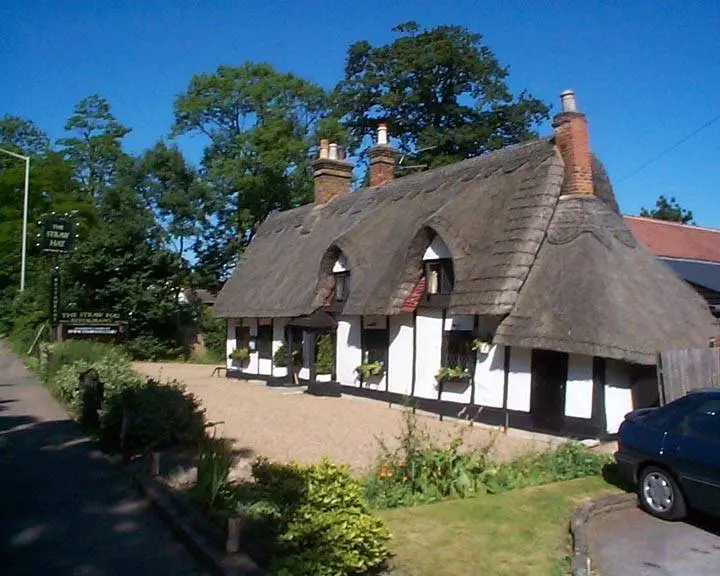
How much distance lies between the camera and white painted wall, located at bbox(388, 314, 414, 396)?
59.6ft

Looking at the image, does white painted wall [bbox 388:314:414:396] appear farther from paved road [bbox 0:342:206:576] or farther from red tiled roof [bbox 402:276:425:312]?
paved road [bbox 0:342:206:576]

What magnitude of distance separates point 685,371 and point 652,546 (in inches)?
223

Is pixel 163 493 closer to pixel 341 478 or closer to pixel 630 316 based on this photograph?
pixel 341 478

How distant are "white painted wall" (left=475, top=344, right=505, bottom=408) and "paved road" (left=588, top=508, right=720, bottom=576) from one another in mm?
6732

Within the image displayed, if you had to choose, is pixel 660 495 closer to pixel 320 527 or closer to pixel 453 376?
pixel 320 527

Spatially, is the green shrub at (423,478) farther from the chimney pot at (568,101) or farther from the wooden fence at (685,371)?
the chimney pot at (568,101)

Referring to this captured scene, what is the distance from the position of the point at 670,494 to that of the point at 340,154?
22.6 meters

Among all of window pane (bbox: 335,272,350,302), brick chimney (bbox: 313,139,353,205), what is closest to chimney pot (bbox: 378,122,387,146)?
brick chimney (bbox: 313,139,353,205)

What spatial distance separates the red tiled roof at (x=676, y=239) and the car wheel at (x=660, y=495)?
62.9 feet

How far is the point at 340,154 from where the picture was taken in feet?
95.1

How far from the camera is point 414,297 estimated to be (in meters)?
17.8

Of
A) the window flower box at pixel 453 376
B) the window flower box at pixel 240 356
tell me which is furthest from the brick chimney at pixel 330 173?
the window flower box at pixel 453 376

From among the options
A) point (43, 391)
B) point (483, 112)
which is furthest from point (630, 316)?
point (483, 112)

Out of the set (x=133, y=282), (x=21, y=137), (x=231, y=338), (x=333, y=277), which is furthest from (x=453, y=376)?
(x=21, y=137)
